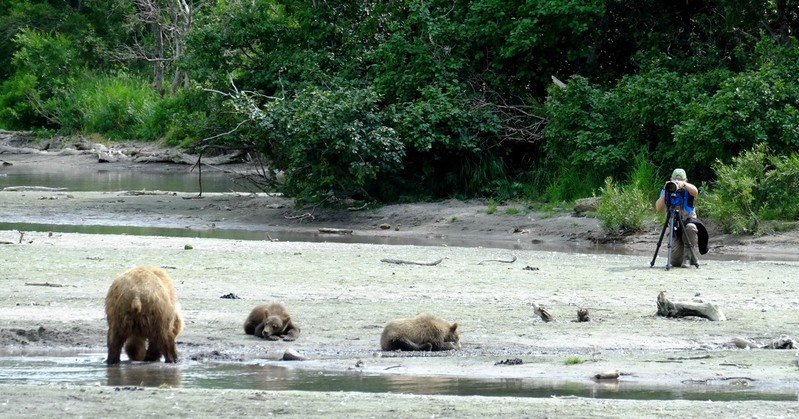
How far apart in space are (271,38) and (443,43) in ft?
15.4

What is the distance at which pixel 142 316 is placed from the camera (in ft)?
31.3

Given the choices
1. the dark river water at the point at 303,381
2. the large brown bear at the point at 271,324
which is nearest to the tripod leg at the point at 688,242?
the large brown bear at the point at 271,324

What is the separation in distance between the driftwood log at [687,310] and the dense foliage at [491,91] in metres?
11.0

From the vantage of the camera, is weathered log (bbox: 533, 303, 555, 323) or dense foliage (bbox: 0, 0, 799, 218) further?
dense foliage (bbox: 0, 0, 799, 218)

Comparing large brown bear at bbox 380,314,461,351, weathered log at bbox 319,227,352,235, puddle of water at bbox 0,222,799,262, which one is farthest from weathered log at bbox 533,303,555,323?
weathered log at bbox 319,227,352,235

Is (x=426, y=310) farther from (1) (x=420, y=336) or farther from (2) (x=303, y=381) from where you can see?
(2) (x=303, y=381)

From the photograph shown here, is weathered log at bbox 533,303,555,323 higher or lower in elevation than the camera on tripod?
lower

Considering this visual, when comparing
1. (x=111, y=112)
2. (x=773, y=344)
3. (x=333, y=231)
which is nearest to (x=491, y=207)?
(x=333, y=231)

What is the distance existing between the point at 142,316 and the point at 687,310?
5702mm


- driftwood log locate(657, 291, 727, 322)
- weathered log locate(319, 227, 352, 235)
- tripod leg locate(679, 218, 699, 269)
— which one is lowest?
weathered log locate(319, 227, 352, 235)

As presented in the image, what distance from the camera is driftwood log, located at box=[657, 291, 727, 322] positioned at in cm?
1243

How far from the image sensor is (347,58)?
98.5 ft

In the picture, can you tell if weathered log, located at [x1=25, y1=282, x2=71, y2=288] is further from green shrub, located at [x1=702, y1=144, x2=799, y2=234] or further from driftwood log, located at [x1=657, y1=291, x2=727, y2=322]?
green shrub, located at [x1=702, y1=144, x2=799, y2=234]

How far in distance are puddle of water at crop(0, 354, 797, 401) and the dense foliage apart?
14.5 metres
